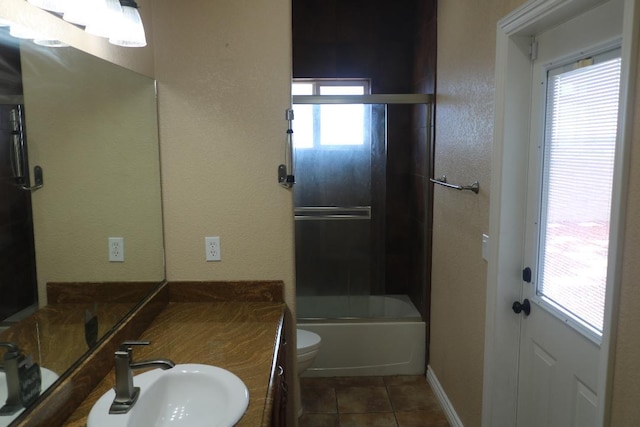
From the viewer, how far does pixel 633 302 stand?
1255 millimetres

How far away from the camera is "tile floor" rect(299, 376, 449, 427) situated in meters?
2.87

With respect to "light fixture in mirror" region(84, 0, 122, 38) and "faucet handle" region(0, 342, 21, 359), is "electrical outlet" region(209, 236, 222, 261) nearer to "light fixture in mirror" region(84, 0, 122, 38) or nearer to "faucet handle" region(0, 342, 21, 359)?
"light fixture in mirror" region(84, 0, 122, 38)

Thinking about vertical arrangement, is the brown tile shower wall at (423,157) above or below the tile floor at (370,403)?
above

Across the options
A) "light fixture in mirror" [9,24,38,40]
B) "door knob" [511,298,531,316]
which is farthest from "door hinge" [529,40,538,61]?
"light fixture in mirror" [9,24,38,40]

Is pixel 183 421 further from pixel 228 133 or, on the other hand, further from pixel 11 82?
pixel 228 133

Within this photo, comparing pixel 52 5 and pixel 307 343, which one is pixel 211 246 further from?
pixel 52 5

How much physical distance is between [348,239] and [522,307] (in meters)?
1.82

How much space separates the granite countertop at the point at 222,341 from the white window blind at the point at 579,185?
109cm

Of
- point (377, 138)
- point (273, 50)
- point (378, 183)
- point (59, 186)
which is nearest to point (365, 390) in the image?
point (378, 183)

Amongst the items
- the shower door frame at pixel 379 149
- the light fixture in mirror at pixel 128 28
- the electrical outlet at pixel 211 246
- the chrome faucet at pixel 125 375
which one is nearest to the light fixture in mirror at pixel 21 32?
the light fixture in mirror at pixel 128 28

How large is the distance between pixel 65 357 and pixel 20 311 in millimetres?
253

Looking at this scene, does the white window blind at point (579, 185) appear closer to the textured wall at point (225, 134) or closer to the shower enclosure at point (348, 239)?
the textured wall at point (225, 134)

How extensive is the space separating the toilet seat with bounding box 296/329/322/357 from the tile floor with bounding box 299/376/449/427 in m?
0.41

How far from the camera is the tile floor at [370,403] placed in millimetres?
2873
